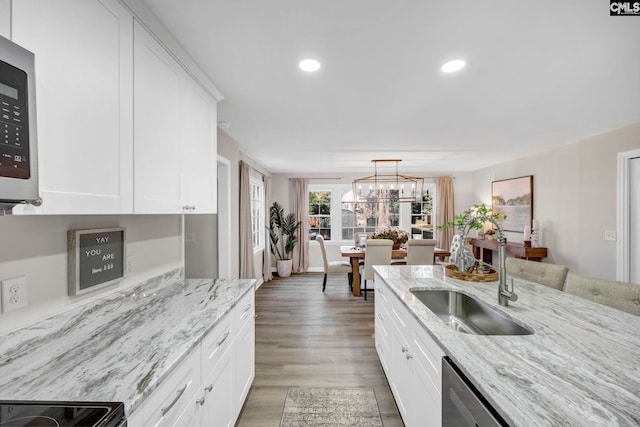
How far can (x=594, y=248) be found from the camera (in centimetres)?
350

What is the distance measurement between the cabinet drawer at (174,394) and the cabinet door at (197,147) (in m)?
0.96

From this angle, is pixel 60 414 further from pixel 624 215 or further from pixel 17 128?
pixel 624 215

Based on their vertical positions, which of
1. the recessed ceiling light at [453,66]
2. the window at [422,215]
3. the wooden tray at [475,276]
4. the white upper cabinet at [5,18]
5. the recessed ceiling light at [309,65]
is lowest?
the wooden tray at [475,276]

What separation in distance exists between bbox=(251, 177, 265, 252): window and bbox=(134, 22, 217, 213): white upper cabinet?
3281 mm

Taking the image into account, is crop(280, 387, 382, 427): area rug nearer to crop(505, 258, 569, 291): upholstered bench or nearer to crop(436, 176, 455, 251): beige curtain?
crop(505, 258, 569, 291): upholstered bench

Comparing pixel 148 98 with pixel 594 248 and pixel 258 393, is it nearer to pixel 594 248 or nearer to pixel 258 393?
pixel 258 393

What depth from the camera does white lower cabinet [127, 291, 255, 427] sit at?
3.10ft

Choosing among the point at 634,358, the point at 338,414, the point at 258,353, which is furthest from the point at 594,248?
the point at 258,353

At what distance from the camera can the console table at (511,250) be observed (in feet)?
14.2

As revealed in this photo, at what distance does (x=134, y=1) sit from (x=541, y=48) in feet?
7.20

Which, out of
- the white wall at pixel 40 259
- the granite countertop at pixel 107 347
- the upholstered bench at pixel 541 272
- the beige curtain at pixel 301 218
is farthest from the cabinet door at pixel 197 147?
the beige curtain at pixel 301 218

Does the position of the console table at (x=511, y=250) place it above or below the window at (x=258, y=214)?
below

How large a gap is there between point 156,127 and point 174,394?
1.21 meters

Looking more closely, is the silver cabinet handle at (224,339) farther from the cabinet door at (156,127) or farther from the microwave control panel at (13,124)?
the microwave control panel at (13,124)
